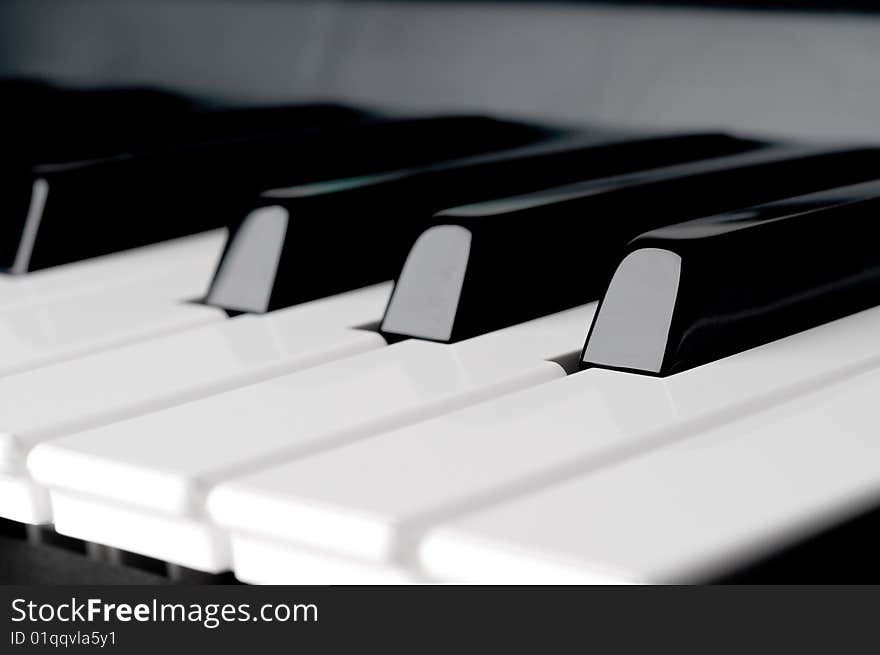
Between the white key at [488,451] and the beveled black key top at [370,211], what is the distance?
0.90 feet

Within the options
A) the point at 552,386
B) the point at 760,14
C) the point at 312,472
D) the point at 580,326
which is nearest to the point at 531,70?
the point at 760,14

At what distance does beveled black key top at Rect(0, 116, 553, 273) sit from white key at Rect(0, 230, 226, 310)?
0.02 metres

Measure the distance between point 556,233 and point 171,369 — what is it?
25cm

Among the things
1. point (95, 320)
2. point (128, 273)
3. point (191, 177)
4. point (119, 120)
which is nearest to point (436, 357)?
point (95, 320)

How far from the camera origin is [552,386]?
2.15ft

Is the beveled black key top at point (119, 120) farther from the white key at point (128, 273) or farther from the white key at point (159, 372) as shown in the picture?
the white key at point (159, 372)

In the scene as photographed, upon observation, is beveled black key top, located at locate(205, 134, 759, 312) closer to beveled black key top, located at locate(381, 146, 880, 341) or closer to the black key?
beveled black key top, located at locate(381, 146, 880, 341)

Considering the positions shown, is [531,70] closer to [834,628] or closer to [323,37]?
[323,37]

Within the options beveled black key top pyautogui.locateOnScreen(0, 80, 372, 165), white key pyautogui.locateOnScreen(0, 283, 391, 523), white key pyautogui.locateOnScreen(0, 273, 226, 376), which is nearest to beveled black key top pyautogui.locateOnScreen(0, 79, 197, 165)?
beveled black key top pyautogui.locateOnScreen(0, 80, 372, 165)

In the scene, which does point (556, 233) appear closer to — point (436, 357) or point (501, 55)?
point (436, 357)

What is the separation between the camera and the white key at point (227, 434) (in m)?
0.55

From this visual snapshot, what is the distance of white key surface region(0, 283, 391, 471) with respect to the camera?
65 centimetres

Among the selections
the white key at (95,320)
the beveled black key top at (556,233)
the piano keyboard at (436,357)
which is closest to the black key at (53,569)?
the piano keyboard at (436,357)

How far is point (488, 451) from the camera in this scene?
0.56 meters
